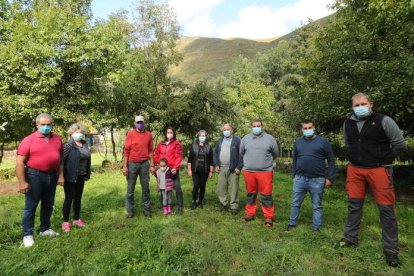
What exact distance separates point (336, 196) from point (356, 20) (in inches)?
289

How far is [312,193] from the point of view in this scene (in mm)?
6188

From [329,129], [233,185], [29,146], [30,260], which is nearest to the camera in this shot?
[30,260]

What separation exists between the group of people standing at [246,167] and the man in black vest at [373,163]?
0.01 m

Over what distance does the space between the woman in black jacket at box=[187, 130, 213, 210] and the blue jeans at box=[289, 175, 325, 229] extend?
251 centimetres

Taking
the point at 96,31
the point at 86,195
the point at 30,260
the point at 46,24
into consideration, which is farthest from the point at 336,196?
the point at 46,24

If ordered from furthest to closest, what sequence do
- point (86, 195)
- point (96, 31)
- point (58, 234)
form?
point (96, 31) < point (86, 195) < point (58, 234)

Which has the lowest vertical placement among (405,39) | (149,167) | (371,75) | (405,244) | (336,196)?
(336,196)

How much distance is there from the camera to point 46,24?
1516 cm

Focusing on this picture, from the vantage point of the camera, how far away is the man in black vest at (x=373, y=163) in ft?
15.5

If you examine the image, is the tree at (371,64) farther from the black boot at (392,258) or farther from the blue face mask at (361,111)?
the black boot at (392,258)

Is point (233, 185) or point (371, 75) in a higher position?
point (371, 75)

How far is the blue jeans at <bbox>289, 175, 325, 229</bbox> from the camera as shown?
6137mm

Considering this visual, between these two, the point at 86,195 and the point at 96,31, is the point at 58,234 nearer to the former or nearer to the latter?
the point at 86,195

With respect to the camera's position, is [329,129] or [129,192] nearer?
[129,192]
